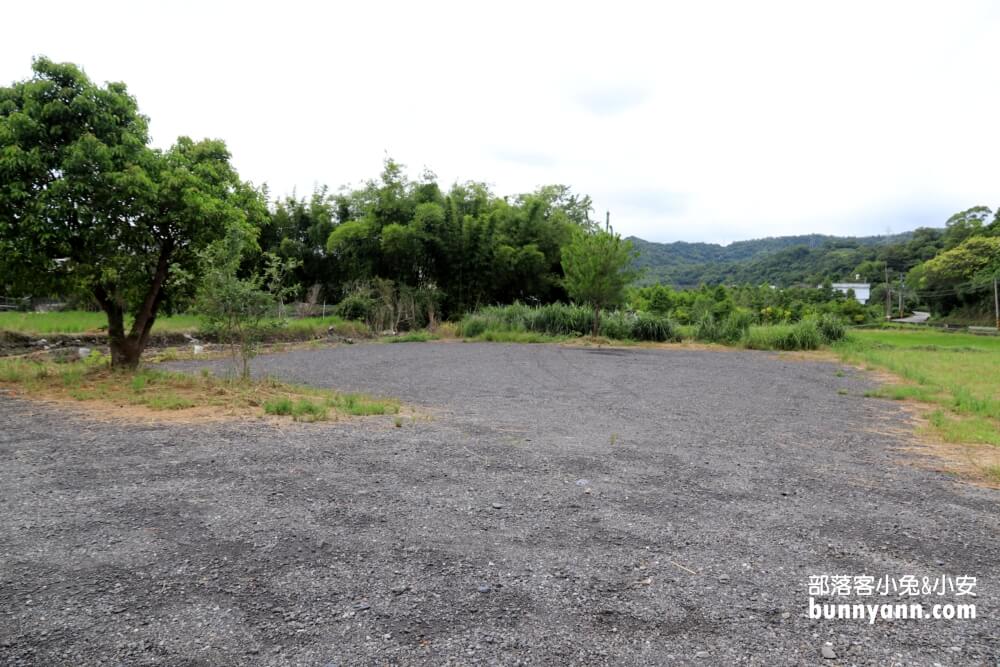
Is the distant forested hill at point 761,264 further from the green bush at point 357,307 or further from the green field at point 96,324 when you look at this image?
the green field at point 96,324

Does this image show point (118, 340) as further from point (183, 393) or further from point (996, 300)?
point (996, 300)

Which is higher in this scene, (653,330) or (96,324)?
Answer: (96,324)

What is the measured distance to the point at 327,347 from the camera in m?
15.6

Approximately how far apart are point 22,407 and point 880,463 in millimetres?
7973

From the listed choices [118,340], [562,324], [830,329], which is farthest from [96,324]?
[830,329]

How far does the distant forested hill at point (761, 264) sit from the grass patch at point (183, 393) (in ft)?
181

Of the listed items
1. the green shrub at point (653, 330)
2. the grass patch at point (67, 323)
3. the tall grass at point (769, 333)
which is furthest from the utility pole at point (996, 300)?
the grass patch at point (67, 323)

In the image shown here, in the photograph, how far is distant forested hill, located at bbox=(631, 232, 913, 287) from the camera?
6425 centimetres

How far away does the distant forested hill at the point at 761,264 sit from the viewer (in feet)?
211

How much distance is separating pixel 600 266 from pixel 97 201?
48.1 feet

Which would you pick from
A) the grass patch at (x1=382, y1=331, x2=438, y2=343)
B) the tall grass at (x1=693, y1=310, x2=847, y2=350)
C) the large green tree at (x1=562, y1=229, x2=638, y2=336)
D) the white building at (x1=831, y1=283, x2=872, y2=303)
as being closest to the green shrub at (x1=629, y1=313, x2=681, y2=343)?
the tall grass at (x1=693, y1=310, x2=847, y2=350)

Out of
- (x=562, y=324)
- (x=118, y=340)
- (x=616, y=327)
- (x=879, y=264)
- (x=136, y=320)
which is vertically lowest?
(x=616, y=327)

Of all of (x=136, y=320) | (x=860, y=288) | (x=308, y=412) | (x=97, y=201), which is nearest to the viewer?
(x=308, y=412)

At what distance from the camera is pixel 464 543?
8.46ft
